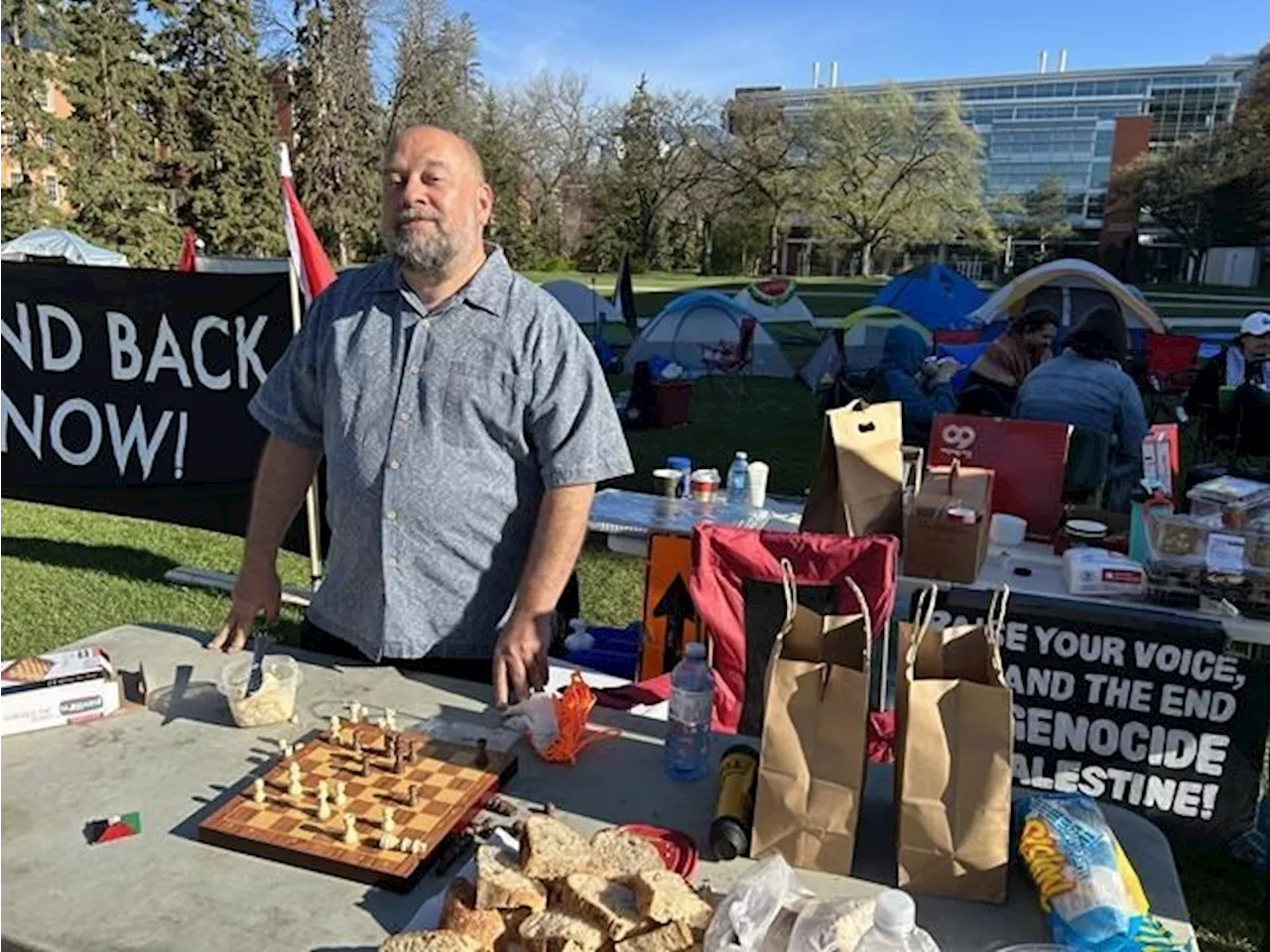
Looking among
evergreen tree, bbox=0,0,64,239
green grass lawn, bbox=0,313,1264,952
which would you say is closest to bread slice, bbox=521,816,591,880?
green grass lawn, bbox=0,313,1264,952

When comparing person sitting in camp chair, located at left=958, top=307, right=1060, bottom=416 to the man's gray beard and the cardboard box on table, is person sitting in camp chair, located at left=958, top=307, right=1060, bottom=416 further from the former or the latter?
the man's gray beard

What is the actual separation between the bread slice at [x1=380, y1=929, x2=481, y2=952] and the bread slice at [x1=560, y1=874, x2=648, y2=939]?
124 mm

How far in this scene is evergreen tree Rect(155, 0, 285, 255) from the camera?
97.3 feet

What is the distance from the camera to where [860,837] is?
1494mm

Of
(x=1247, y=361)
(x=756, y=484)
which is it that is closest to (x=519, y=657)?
(x=756, y=484)

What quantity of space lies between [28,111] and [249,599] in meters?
28.4

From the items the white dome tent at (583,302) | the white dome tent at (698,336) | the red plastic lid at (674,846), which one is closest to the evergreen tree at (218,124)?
the white dome tent at (583,302)

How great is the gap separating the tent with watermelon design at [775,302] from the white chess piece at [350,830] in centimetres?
1667

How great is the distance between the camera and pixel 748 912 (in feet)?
3.76

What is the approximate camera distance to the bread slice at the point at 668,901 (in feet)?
3.78

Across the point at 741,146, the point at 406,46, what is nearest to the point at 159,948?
the point at 406,46

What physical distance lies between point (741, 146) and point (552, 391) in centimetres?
4870

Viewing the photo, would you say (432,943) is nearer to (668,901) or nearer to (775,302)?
(668,901)

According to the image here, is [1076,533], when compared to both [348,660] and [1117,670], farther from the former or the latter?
[348,660]
